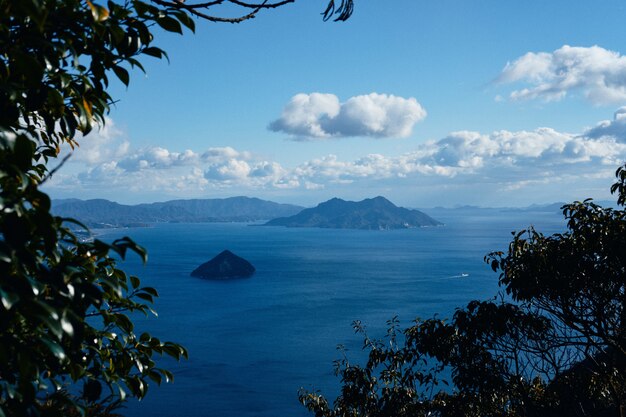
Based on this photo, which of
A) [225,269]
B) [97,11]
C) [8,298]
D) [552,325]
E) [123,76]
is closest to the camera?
[8,298]

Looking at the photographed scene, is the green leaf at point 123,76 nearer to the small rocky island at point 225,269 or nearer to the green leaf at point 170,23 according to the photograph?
the green leaf at point 170,23

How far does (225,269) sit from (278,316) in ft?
143

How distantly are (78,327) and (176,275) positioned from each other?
117 meters

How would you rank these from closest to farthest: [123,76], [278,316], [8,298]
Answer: [8,298] < [123,76] < [278,316]

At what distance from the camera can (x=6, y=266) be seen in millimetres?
2059

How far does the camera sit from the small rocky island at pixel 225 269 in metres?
116

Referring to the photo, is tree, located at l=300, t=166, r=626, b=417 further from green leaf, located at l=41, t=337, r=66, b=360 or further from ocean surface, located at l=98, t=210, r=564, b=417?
ocean surface, located at l=98, t=210, r=564, b=417

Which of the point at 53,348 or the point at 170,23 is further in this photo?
the point at 170,23

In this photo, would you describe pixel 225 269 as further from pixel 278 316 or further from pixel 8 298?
pixel 8 298

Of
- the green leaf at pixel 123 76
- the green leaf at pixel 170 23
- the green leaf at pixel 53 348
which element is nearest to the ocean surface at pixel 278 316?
the green leaf at pixel 123 76

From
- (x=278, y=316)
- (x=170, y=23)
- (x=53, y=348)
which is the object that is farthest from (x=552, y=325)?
(x=278, y=316)

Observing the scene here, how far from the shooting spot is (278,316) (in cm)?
7675

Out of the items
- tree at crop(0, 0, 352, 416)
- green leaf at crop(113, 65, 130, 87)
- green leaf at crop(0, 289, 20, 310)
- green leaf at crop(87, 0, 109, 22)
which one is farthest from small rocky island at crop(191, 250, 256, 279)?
green leaf at crop(0, 289, 20, 310)

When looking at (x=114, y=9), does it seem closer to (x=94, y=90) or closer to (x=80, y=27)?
(x=80, y=27)
